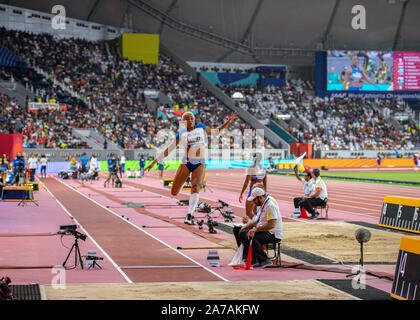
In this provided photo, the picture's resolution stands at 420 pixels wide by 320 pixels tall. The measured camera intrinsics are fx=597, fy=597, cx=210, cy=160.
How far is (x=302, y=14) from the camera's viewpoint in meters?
68.4

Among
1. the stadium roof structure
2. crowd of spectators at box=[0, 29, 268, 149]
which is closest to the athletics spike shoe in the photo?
crowd of spectators at box=[0, 29, 268, 149]

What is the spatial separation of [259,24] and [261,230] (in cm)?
6249

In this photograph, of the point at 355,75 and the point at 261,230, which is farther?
the point at 355,75

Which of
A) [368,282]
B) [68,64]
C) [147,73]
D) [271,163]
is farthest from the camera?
[147,73]

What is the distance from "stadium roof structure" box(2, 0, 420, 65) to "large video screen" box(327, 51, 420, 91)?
3813 millimetres

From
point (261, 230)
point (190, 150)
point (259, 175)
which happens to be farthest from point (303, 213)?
point (261, 230)

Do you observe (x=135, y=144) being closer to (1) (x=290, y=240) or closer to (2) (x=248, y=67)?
(2) (x=248, y=67)

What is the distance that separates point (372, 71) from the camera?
69.8 meters

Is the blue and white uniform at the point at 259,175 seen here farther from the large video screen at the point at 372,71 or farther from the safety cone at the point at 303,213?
the large video screen at the point at 372,71

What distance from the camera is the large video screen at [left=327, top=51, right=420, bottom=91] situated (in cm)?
6919

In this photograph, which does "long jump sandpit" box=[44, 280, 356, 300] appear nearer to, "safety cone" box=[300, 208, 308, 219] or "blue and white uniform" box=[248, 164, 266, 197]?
"blue and white uniform" box=[248, 164, 266, 197]

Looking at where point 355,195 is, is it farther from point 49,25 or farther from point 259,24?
point 259,24

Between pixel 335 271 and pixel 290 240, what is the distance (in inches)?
141

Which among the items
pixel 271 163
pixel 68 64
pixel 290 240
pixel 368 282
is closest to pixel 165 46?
pixel 68 64
